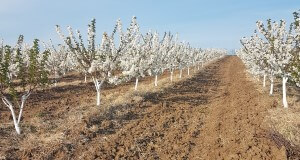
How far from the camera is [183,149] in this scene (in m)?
16.2

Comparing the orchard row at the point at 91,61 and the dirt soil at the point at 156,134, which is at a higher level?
the orchard row at the point at 91,61

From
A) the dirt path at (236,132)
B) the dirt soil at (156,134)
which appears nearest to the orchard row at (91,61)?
the dirt soil at (156,134)

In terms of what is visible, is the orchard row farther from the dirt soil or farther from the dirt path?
the dirt path

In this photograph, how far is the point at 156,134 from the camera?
61.9 ft

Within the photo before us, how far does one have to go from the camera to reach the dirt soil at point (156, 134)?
15383 millimetres

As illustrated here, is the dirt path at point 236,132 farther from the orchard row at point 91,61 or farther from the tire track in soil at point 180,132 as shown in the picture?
the orchard row at point 91,61

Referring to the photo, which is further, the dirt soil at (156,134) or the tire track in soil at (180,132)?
the tire track in soil at (180,132)

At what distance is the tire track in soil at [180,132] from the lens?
50.9 ft

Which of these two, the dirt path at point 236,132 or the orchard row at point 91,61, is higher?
the orchard row at point 91,61

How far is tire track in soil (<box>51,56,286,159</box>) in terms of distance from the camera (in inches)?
611

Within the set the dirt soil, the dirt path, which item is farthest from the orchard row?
the dirt path

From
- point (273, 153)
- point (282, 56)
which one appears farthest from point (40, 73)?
point (282, 56)

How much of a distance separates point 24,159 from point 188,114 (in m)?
12.1

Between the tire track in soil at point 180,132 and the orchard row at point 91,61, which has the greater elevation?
the orchard row at point 91,61
